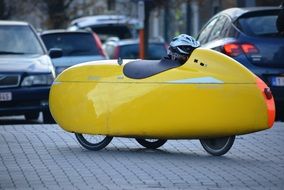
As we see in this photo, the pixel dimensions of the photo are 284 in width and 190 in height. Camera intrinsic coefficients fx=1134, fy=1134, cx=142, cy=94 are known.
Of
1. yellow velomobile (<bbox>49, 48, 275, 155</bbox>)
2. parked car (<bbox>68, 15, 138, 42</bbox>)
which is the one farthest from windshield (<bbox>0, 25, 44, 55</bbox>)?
parked car (<bbox>68, 15, 138, 42</bbox>)

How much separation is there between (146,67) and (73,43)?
13.1 metres

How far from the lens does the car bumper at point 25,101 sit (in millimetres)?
16547

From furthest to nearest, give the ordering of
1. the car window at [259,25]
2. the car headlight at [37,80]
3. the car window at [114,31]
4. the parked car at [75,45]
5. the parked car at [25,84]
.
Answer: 1. the car window at [114,31]
2. the parked car at [75,45]
3. the car headlight at [37,80]
4. the parked car at [25,84]
5. the car window at [259,25]

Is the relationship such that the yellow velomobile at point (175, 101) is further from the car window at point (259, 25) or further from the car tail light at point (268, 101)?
the car window at point (259, 25)

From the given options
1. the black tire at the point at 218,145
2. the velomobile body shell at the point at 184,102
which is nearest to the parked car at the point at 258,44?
the black tire at the point at 218,145

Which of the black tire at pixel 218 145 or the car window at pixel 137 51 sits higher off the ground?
the black tire at pixel 218 145

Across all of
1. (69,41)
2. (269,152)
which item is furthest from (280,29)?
(69,41)

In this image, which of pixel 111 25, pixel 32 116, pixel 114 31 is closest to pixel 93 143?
pixel 32 116

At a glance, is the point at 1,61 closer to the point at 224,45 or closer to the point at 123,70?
the point at 224,45

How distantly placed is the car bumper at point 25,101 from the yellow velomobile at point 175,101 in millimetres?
5153

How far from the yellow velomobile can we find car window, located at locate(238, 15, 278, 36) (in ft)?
16.0

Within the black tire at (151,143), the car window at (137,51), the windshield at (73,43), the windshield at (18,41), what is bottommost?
the car window at (137,51)

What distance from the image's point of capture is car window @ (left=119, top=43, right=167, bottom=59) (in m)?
29.3

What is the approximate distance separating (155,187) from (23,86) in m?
7.62
